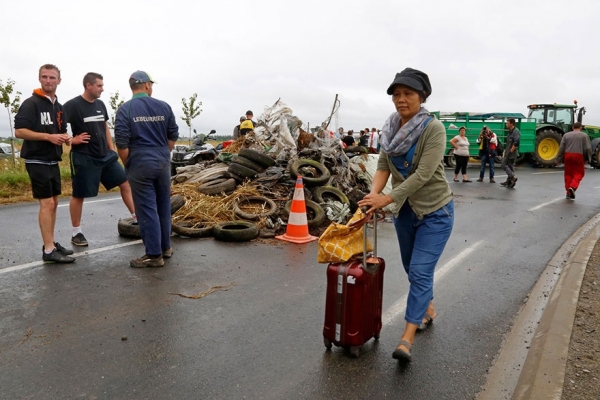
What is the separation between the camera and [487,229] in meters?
8.38

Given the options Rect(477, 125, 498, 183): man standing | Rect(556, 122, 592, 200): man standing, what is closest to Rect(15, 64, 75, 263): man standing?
Rect(556, 122, 592, 200): man standing

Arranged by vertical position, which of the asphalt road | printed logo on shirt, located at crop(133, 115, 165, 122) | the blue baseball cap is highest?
the blue baseball cap

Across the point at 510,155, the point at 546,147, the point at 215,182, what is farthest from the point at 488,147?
the point at 215,182

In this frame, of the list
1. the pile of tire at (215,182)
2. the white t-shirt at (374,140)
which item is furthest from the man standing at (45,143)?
the white t-shirt at (374,140)

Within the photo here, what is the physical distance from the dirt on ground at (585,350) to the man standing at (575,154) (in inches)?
327

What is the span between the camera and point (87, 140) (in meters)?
6.06

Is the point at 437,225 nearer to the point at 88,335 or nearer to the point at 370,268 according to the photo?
the point at 370,268

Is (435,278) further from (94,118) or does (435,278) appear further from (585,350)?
(94,118)

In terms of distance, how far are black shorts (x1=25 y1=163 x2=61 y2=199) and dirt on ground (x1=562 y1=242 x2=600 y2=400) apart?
544cm

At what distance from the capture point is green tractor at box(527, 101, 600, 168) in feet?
74.8

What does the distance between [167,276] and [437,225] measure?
124 inches

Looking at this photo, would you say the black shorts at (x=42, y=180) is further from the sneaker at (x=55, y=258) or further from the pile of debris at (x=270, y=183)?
the pile of debris at (x=270, y=183)

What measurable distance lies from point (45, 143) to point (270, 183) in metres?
4.67

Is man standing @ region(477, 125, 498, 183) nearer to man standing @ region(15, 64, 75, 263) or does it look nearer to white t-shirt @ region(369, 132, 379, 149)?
white t-shirt @ region(369, 132, 379, 149)
